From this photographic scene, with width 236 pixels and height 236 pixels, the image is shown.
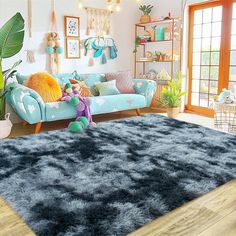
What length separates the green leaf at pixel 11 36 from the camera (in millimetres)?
3242

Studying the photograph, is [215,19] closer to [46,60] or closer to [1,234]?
[46,60]

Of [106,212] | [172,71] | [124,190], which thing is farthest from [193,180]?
[172,71]

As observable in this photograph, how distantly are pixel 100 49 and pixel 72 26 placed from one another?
665 mm

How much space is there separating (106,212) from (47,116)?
2.25m

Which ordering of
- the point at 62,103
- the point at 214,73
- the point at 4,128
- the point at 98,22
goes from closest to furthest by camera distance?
1. the point at 4,128
2. the point at 62,103
3. the point at 214,73
4. the point at 98,22

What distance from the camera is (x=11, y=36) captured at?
3273 mm

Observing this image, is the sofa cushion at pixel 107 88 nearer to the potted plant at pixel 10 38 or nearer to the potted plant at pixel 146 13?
the potted plant at pixel 10 38

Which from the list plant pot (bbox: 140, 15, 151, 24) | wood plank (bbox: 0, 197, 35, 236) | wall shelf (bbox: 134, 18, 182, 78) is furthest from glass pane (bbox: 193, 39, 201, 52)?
wood plank (bbox: 0, 197, 35, 236)

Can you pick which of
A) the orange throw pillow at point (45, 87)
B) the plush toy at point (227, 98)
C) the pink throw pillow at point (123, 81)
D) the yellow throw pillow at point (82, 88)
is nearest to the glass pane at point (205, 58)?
the plush toy at point (227, 98)

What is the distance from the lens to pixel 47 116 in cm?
357

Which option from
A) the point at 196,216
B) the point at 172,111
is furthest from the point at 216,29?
the point at 196,216

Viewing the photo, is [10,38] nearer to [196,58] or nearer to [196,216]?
[196,216]

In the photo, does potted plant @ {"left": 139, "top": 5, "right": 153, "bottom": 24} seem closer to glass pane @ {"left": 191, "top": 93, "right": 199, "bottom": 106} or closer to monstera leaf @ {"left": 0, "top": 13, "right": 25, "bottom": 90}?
glass pane @ {"left": 191, "top": 93, "right": 199, "bottom": 106}

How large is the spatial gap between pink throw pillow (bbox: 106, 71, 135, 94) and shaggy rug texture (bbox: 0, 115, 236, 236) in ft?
5.09
